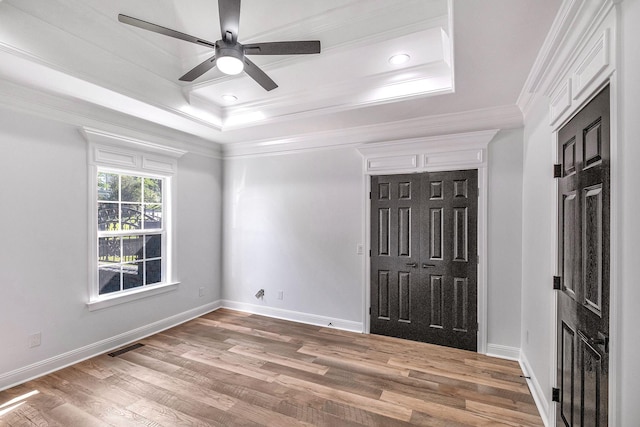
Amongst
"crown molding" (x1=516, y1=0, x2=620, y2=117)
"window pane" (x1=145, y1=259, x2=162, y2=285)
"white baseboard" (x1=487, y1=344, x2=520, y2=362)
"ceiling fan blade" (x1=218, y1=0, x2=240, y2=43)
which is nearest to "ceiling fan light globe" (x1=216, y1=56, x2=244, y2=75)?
"ceiling fan blade" (x1=218, y1=0, x2=240, y2=43)

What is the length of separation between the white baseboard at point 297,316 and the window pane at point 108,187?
7.41 ft

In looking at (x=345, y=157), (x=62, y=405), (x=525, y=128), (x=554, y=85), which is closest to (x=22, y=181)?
(x=62, y=405)

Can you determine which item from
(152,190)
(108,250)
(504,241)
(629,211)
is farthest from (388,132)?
(108,250)

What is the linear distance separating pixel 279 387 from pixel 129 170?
9.59 ft

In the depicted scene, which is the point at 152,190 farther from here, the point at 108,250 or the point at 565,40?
the point at 565,40

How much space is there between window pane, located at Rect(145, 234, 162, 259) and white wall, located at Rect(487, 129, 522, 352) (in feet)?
13.3

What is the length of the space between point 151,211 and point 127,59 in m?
1.86

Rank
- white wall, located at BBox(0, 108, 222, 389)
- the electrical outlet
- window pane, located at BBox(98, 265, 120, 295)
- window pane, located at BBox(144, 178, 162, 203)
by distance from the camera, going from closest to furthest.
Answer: white wall, located at BBox(0, 108, 222, 389)
the electrical outlet
window pane, located at BBox(98, 265, 120, 295)
window pane, located at BBox(144, 178, 162, 203)

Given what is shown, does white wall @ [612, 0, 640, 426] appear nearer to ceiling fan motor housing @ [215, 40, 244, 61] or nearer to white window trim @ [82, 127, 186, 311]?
ceiling fan motor housing @ [215, 40, 244, 61]

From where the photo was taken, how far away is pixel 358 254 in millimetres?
3850

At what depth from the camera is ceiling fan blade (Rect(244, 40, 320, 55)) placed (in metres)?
1.94

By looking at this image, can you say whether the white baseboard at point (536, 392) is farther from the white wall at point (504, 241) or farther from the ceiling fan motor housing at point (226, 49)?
the ceiling fan motor housing at point (226, 49)

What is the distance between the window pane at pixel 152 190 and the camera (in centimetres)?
382

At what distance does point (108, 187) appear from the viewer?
341 centimetres
